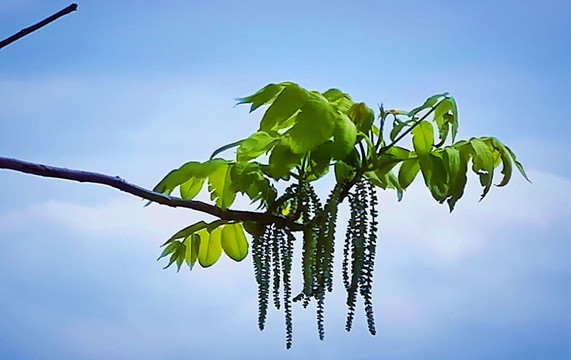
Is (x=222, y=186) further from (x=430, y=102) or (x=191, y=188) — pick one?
(x=430, y=102)

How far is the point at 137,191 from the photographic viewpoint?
63 cm

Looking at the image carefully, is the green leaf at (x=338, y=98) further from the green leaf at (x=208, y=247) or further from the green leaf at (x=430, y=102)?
the green leaf at (x=208, y=247)

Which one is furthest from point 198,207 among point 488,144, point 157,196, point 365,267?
point 488,144

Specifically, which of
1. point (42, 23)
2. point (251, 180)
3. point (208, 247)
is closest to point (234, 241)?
point (208, 247)

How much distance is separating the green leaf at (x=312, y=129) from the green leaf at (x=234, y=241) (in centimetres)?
21

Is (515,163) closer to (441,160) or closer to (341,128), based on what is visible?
(441,160)

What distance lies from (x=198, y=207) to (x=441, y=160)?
0.74ft

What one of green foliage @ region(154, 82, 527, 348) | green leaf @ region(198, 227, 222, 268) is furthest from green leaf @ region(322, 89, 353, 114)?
green leaf @ region(198, 227, 222, 268)

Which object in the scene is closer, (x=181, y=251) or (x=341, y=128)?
(x=341, y=128)

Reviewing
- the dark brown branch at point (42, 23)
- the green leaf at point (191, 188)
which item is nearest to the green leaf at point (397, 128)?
the green leaf at point (191, 188)

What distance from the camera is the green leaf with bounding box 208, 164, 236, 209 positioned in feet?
2.48

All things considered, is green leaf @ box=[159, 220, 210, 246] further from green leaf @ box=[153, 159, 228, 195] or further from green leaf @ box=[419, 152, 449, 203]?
green leaf @ box=[419, 152, 449, 203]

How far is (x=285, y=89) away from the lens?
69 cm

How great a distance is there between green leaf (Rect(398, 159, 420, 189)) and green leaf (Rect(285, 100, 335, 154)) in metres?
0.15
